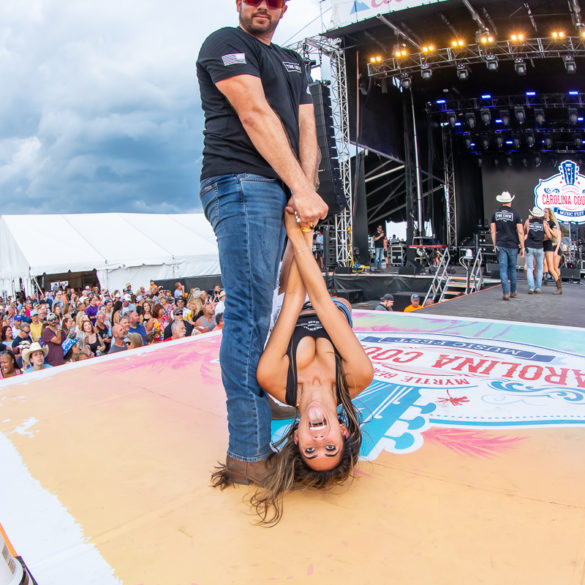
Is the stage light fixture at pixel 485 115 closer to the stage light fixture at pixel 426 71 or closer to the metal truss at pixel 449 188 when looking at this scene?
the metal truss at pixel 449 188

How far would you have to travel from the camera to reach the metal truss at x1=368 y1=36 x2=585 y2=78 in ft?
40.6

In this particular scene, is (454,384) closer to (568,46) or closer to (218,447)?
(218,447)

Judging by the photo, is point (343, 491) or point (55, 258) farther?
point (55, 258)

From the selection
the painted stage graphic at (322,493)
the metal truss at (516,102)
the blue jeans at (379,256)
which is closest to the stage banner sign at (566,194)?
the metal truss at (516,102)

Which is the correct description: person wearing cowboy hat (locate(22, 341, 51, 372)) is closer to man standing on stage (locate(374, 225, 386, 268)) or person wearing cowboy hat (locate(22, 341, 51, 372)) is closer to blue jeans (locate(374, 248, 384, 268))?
man standing on stage (locate(374, 225, 386, 268))

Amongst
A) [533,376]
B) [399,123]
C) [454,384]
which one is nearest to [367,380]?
[454,384]

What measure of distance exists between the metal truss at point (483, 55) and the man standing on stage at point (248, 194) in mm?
13516

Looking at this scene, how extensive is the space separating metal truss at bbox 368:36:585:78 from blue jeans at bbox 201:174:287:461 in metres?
13.7

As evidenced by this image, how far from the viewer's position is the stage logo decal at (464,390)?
1796 millimetres

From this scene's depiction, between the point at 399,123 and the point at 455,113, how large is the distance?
212cm

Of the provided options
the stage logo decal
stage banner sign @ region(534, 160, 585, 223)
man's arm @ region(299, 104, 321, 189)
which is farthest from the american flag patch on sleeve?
stage banner sign @ region(534, 160, 585, 223)

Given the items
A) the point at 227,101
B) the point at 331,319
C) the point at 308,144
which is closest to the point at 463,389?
the point at 331,319

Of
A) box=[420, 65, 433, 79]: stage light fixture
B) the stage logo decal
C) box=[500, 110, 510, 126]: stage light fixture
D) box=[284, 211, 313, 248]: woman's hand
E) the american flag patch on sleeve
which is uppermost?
box=[420, 65, 433, 79]: stage light fixture

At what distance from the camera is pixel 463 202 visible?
2081 centimetres
